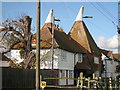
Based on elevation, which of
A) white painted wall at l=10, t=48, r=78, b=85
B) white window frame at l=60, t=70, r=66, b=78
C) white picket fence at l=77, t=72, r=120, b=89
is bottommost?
white window frame at l=60, t=70, r=66, b=78

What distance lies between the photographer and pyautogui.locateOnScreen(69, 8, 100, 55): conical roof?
4394 cm

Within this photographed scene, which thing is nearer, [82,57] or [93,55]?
[82,57]

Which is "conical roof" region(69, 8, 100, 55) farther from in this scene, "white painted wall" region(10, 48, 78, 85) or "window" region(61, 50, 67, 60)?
"window" region(61, 50, 67, 60)

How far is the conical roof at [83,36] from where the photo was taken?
43.9 meters

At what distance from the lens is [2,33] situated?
28.4 m

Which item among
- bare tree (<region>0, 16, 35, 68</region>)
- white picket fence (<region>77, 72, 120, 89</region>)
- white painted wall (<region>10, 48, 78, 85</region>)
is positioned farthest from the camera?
white painted wall (<region>10, 48, 78, 85</region>)

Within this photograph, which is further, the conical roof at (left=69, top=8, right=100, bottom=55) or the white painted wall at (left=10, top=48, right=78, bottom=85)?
the conical roof at (left=69, top=8, right=100, bottom=55)

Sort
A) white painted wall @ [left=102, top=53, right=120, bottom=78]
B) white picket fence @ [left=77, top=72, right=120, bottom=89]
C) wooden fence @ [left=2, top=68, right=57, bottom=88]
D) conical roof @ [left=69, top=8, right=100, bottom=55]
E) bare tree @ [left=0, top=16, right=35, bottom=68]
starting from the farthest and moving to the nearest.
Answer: white painted wall @ [left=102, top=53, right=120, bottom=78] → conical roof @ [left=69, top=8, right=100, bottom=55] → bare tree @ [left=0, top=16, right=35, bottom=68] → wooden fence @ [left=2, top=68, right=57, bottom=88] → white picket fence @ [left=77, top=72, right=120, bottom=89]

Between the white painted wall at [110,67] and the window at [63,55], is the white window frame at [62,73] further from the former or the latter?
the white painted wall at [110,67]

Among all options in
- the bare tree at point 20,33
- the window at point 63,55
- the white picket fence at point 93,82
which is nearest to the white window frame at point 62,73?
the window at point 63,55

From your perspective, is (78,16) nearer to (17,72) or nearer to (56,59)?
(56,59)

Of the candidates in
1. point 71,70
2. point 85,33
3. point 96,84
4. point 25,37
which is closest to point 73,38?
point 85,33

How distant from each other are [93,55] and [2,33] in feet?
68.3

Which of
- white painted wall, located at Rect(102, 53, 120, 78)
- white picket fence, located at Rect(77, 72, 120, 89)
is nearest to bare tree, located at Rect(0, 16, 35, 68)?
white picket fence, located at Rect(77, 72, 120, 89)
